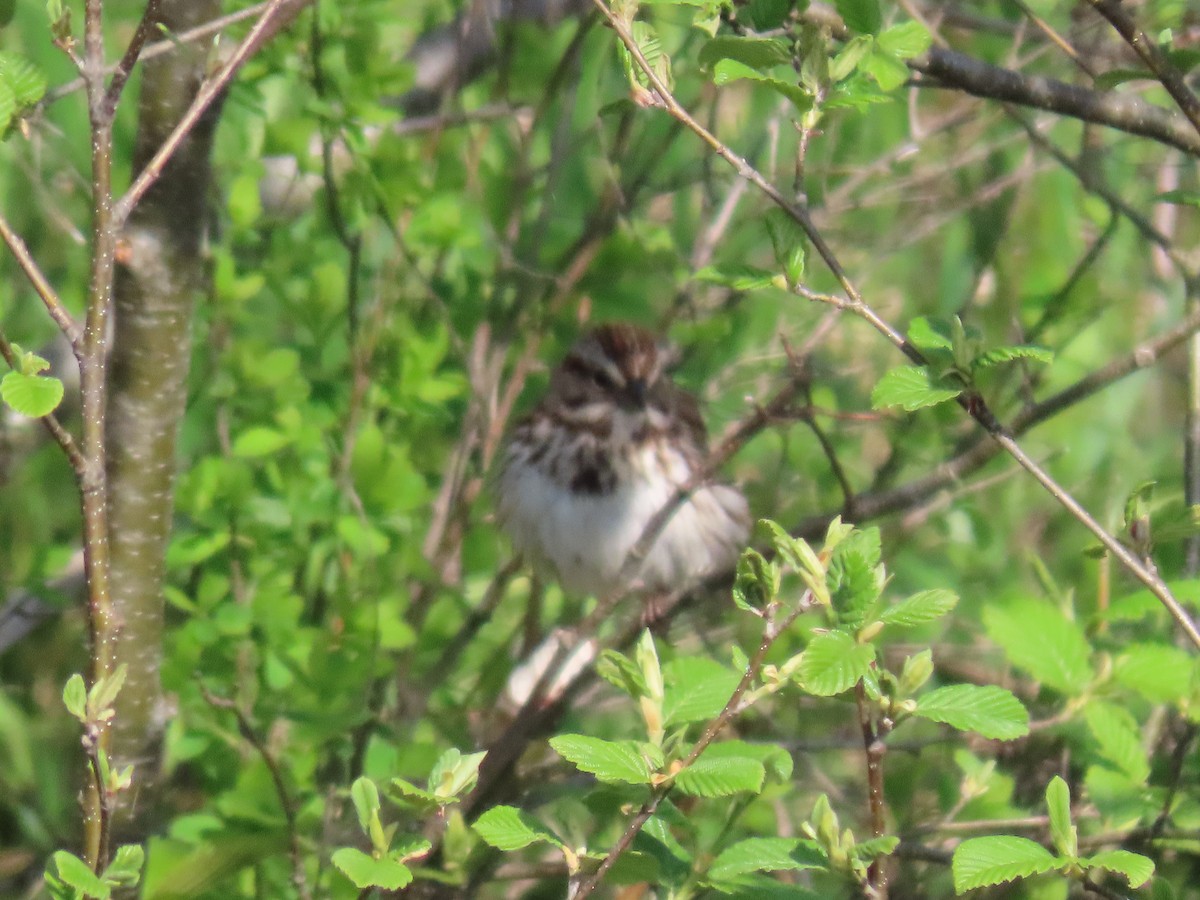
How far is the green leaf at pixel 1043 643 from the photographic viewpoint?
244 cm

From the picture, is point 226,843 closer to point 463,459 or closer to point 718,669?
point 718,669

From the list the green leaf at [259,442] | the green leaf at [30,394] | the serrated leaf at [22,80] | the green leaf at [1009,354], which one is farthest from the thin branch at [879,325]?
the green leaf at [259,442]

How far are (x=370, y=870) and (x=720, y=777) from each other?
0.41m

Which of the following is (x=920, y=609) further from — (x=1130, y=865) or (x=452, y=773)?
(x=452, y=773)

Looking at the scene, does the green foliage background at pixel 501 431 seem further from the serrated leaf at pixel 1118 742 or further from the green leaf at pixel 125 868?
the green leaf at pixel 125 868

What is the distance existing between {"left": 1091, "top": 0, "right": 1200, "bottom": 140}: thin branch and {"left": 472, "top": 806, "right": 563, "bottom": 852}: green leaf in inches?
49.4

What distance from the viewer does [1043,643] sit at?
97.7 inches

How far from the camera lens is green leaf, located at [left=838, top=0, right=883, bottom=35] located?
196cm

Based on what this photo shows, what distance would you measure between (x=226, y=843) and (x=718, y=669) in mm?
925

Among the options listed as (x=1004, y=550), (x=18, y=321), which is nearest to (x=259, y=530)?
(x=18, y=321)

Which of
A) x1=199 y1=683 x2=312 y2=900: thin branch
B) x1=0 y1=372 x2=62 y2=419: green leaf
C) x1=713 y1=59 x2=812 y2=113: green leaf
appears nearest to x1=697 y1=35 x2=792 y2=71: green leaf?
x1=713 y1=59 x2=812 y2=113: green leaf

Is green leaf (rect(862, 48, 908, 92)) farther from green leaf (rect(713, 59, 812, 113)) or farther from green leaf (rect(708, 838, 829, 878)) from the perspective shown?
green leaf (rect(708, 838, 829, 878))

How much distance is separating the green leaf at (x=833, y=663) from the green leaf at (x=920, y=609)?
2.5 inches

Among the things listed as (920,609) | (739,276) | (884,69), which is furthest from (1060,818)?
(884,69)
